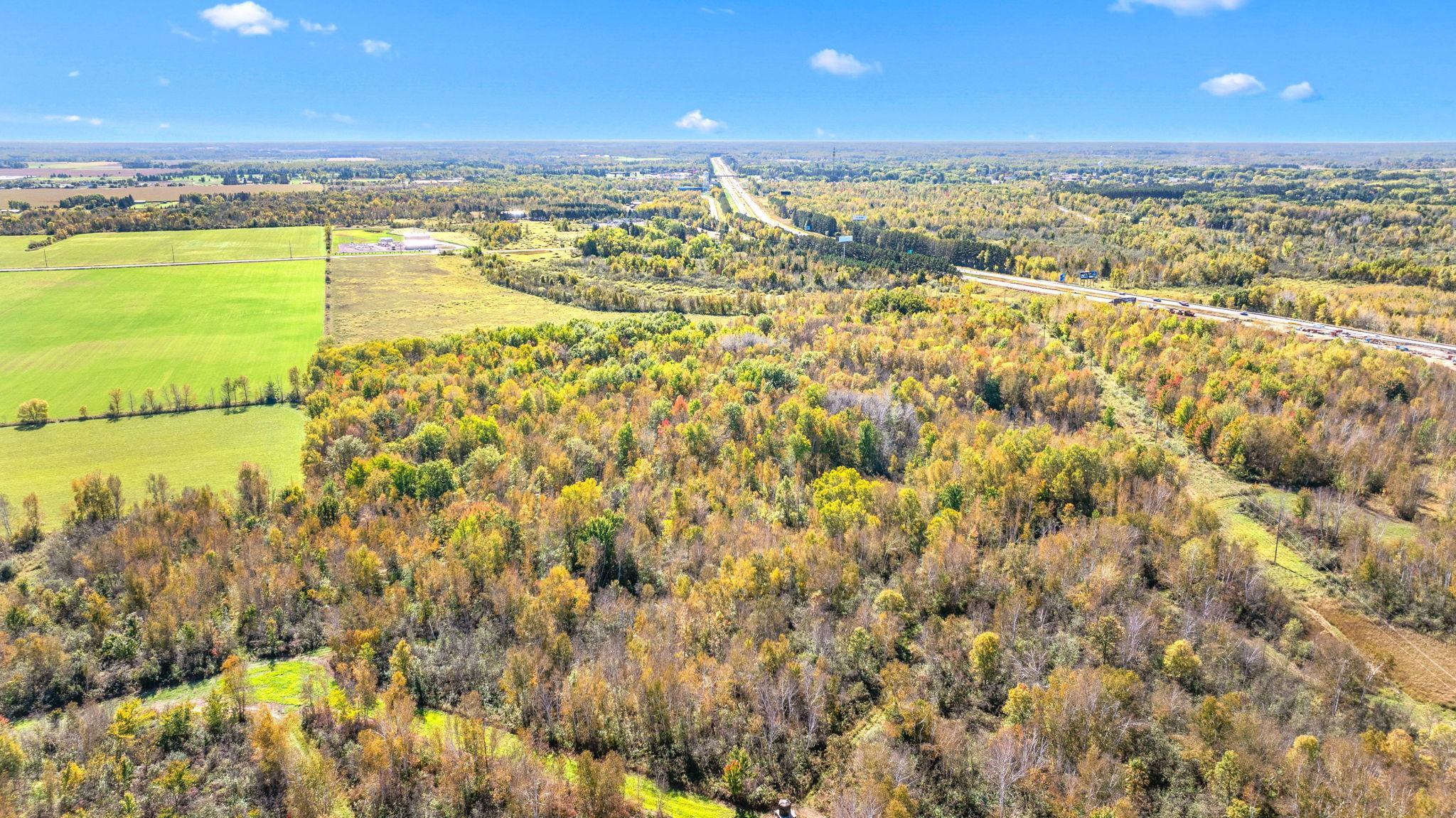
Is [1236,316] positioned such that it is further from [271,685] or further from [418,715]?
[271,685]

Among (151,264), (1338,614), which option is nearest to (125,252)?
(151,264)

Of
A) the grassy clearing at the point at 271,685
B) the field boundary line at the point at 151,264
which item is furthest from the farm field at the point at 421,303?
the grassy clearing at the point at 271,685

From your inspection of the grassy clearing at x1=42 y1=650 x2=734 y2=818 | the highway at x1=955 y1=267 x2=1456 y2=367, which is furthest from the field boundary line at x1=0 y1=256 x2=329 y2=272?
the highway at x1=955 y1=267 x2=1456 y2=367

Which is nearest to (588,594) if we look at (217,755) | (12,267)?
(217,755)

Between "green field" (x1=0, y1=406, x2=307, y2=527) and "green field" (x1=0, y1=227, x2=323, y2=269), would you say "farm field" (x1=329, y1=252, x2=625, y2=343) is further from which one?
"green field" (x1=0, y1=406, x2=307, y2=527)

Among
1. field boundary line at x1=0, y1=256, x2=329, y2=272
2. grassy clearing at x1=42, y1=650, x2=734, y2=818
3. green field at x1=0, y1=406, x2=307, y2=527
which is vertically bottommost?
grassy clearing at x1=42, y1=650, x2=734, y2=818

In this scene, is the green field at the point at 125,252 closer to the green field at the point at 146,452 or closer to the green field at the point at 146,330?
the green field at the point at 146,330
